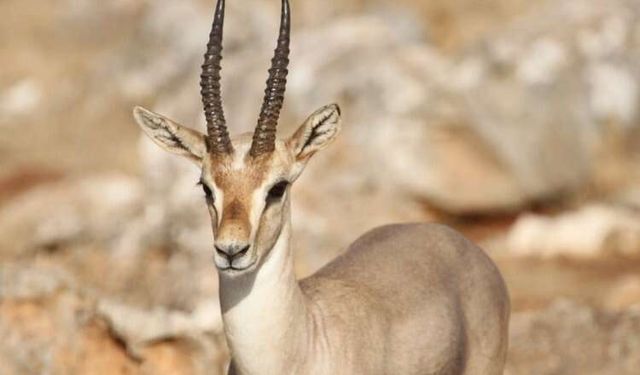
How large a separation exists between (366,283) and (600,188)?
13.1 metres

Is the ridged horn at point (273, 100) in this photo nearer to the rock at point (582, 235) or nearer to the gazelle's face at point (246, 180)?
the gazelle's face at point (246, 180)

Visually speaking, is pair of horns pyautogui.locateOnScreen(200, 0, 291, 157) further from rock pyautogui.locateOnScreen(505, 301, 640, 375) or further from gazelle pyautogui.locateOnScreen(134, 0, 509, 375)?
rock pyautogui.locateOnScreen(505, 301, 640, 375)

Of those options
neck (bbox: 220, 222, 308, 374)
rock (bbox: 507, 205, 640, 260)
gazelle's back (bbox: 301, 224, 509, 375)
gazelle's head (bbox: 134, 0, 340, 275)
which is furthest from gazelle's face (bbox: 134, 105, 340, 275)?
rock (bbox: 507, 205, 640, 260)

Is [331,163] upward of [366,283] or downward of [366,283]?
downward

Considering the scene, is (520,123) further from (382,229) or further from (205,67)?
(205,67)

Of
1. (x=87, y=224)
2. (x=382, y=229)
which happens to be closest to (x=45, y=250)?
(x=87, y=224)

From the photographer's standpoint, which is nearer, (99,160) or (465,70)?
(465,70)

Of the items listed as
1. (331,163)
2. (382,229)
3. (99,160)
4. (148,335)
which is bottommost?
(99,160)

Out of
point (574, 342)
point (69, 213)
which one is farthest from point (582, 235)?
point (69, 213)

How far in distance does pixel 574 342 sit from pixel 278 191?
691 cm

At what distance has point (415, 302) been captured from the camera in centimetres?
883

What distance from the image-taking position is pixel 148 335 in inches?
435

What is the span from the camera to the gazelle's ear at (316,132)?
27.2 feet

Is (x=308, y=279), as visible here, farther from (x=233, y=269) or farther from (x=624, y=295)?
(x=624, y=295)
